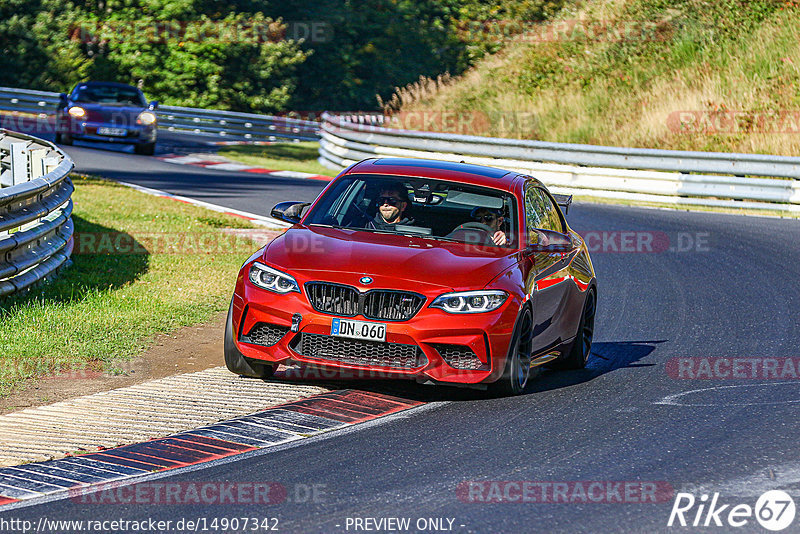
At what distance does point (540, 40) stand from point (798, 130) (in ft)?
36.1

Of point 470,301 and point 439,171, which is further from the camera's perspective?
point 439,171

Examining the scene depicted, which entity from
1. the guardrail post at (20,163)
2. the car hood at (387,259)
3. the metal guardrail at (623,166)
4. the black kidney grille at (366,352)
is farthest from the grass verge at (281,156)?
the black kidney grille at (366,352)

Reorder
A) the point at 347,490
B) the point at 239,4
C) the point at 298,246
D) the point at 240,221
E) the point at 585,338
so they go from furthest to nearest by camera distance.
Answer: the point at 239,4 < the point at 240,221 < the point at 585,338 < the point at 298,246 < the point at 347,490

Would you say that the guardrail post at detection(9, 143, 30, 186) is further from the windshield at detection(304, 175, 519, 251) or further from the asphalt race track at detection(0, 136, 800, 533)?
the asphalt race track at detection(0, 136, 800, 533)

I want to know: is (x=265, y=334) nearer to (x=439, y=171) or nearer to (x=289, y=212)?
(x=289, y=212)

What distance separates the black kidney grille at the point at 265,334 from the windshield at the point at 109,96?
2190cm

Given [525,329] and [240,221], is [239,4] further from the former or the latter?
[525,329]

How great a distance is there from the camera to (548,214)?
9.88 m

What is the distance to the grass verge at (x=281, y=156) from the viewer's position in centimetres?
2889

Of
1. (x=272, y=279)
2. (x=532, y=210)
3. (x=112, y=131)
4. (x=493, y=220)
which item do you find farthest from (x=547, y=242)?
(x=112, y=131)

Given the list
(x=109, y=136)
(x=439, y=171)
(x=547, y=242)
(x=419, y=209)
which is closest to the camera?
(x=547, y=242)

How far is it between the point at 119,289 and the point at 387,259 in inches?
180

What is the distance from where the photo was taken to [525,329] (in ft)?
26.7

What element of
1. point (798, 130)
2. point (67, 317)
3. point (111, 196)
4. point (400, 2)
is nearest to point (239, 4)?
point (400, 2)
